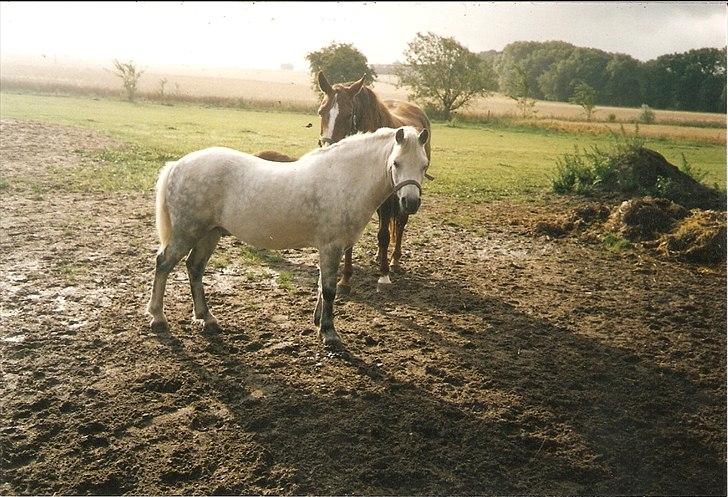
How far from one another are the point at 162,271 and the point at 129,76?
280 cm

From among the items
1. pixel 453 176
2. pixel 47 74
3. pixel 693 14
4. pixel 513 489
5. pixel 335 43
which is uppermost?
pixel 693 14

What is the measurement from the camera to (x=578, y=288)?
6297 millimetres

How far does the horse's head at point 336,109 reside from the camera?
514 cm

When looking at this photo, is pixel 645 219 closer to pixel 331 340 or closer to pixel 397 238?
pixel 397 238

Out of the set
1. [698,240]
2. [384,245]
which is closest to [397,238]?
[384,245]

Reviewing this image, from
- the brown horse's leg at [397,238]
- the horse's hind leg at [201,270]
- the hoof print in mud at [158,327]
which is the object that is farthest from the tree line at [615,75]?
the hoof print in mud at [158,327]

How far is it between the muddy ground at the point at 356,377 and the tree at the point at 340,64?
7.89 ft

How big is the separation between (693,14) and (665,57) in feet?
4.44

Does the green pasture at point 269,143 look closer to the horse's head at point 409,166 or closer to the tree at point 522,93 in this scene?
the tree at point 522,93

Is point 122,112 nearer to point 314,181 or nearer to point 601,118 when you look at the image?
point 314,181

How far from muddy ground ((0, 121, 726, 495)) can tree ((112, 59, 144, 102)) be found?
6.37ft

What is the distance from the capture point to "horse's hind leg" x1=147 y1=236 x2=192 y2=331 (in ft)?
14.1

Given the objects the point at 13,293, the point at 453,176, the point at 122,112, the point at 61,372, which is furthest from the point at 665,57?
the point at 13,293

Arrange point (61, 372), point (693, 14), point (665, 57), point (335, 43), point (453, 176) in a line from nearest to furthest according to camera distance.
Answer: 1. point (61, 372)
2. point (693, 14)
3. point (335, 43)
4. point (665, 57)
5. point (453, 176)
